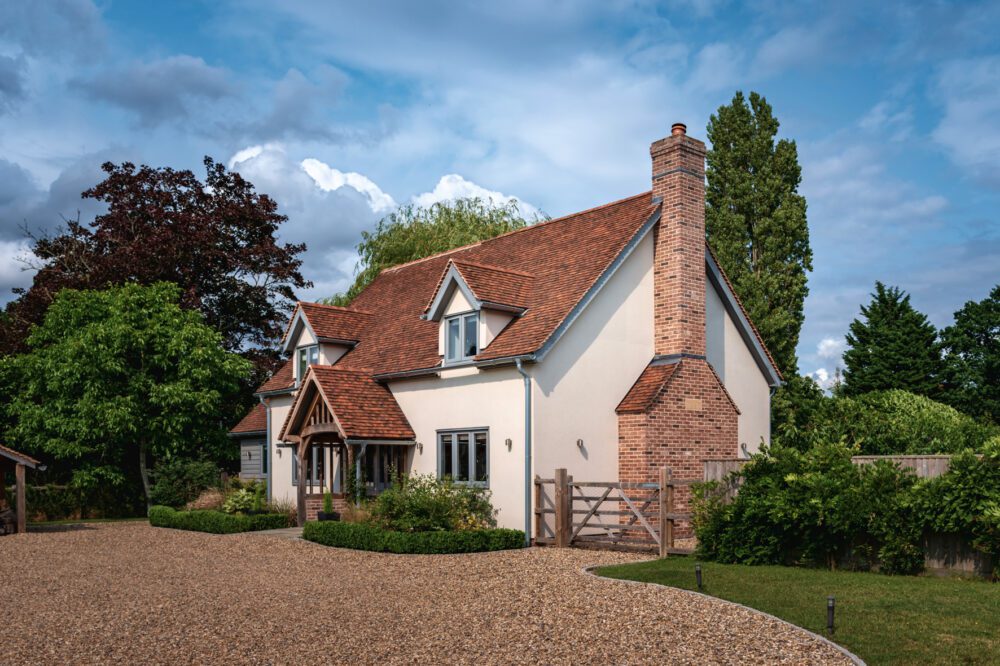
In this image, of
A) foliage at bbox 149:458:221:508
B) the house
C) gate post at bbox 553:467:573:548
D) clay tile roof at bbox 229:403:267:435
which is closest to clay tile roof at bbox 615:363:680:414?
the house

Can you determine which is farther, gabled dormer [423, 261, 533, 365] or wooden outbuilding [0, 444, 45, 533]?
wooden outbuilding [0, 444, 45, 533]

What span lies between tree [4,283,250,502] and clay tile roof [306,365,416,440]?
10.4m

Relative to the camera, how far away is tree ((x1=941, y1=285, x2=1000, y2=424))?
45.3 meters

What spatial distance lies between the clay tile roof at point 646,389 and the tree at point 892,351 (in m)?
26.1

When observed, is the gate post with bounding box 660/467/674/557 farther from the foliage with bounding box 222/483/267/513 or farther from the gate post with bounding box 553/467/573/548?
the foliage with bounding box 222/483/267/513

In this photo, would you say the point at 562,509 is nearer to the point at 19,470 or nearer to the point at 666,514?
the point at 666,514

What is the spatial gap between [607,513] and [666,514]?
1.74 m

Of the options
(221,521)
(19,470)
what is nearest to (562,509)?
(221,521)

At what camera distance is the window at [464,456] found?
23.1m

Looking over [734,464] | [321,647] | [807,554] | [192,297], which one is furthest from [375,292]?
[321,647]

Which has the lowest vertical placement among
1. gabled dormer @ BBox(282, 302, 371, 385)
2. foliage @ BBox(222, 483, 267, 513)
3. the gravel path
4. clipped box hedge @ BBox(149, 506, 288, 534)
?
clipped box hedge @ BBox(149, 506, 288, 534)

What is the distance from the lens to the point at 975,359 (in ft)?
153

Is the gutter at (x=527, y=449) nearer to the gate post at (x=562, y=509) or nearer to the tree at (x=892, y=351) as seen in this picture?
the gate post at (x=562, y=509)

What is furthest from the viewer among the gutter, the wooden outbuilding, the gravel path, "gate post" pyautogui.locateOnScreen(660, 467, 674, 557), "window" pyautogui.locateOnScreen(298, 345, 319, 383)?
A: "window" pyautogui.locateOnScreen(298, 345, 319, 383)
